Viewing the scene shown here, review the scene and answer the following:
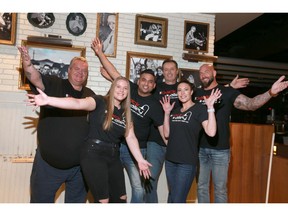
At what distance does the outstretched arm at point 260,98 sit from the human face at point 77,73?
5.92 ft

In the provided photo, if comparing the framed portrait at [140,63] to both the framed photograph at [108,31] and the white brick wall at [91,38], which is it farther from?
the framed photograph at [108,31]

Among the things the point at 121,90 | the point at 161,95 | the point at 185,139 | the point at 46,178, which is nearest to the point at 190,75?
the point at 161,95

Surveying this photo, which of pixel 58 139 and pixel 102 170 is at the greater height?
pixel 58 139

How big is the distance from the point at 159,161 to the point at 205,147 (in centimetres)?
59

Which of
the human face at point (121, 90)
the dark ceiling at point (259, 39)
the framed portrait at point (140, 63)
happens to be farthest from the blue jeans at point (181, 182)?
the dark ceiling at point (259, 39)

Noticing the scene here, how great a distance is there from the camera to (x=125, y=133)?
2570 millimetres

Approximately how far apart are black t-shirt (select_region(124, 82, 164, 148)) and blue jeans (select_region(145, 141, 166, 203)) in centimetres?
25

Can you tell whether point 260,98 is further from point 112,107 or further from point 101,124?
point 101,124

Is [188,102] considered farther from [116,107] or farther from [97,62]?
[97,62]

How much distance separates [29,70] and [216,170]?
7.55 feet

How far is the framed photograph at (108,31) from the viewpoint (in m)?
3.63

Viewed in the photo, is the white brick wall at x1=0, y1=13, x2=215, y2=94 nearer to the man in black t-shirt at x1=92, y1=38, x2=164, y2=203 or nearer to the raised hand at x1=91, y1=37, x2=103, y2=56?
the raised hand at x1=91, y1=37, x2=103, y2=56

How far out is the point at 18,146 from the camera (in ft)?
10.9

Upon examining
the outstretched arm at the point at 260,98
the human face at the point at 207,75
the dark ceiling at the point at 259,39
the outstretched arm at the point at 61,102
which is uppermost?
the dark ceiling at the point at 259,39
